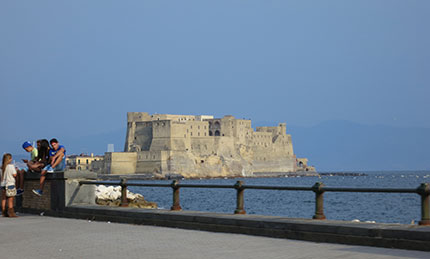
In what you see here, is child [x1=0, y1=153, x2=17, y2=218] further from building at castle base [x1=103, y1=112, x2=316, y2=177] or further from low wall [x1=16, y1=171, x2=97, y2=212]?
building at castle base [x1=103, y1=112, x2=316, y2=177]

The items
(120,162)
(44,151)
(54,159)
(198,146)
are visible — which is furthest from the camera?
(198,146)

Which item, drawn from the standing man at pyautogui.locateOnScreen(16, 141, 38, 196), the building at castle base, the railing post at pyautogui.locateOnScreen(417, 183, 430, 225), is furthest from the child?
the building at castle base

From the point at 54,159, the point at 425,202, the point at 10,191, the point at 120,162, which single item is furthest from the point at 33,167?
the point at 120,162

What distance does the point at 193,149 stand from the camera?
115062 mm

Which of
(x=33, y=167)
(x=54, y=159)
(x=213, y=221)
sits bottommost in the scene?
(x=213, y=221)

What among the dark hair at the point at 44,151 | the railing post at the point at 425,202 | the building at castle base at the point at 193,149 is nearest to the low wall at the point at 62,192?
the dark hair at the point at 44,151

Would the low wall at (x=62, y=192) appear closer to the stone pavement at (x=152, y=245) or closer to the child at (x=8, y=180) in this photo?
the child at (x=8, y=180)

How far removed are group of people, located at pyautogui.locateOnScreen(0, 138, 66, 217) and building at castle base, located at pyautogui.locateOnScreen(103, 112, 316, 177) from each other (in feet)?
300

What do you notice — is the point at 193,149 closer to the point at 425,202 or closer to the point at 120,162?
the point at 120,162

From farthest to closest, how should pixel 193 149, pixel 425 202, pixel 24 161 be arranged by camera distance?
pixel 193 149 → pixel 24 161 → pixel 425 202

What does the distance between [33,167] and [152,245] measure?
6.67 meters

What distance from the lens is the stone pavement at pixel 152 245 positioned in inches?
299

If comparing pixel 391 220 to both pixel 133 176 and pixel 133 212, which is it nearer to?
pixel 133 212

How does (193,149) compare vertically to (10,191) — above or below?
below
